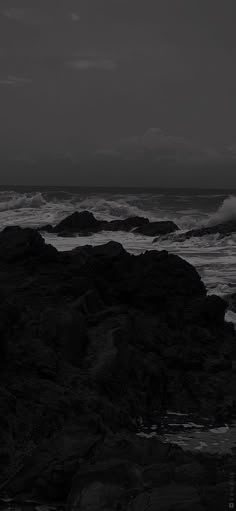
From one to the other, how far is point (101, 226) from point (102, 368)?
27.0 m

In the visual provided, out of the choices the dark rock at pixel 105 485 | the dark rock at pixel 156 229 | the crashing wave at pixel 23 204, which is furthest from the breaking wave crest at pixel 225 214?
the dark rock at pixel 105 485

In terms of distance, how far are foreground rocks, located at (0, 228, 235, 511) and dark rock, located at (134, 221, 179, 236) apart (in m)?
19.1

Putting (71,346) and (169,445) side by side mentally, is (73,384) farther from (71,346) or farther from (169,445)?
(169,445)

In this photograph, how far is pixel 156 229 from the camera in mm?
32969

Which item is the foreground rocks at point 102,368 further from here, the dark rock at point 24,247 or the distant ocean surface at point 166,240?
the distant ocean surface at point 166,240

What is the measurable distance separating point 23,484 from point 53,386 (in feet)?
6.25

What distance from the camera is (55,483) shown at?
492 cm

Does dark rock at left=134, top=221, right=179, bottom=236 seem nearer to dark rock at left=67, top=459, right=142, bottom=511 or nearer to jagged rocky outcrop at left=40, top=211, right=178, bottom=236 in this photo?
jagged rocky outcrop at left=40, top=211, right=178, bottom=236

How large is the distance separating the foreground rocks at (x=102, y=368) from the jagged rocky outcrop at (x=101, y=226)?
18964 millimetres

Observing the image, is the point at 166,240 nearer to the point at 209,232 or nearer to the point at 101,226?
the point at 209,232

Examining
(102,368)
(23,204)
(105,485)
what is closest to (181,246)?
(102,368)

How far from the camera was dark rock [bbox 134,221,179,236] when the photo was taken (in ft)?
107

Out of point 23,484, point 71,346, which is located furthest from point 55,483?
point 71,346

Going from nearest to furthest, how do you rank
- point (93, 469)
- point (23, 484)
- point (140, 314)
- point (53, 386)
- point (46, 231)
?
point (93, 469) < point (23, 484) < point (53, 386) < point (140, 314) < point (46, 231)
